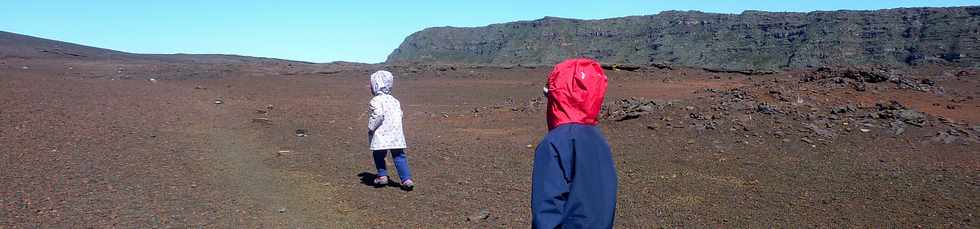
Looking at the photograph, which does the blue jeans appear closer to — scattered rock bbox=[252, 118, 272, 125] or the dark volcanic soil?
the dark volcanic soil

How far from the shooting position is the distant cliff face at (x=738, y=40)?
6500cm

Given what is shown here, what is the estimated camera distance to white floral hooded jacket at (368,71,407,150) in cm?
754

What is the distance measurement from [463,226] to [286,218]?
4.67ft

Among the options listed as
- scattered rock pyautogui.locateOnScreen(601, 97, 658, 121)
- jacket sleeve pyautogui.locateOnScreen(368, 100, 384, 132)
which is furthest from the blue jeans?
scattered rock pyautogui.locateOnScreen(601, 97, 658, 121)

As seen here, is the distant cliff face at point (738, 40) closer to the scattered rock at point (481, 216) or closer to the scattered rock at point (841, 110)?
the scattered rock at point (841, 110)

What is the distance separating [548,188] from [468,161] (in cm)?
677

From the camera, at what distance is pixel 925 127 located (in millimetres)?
11664

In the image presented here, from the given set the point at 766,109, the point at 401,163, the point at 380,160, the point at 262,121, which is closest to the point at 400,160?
the point at 401,163

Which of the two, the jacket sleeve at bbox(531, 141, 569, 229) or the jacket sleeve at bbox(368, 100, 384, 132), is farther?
the jacket sleeve at bbox(368, 100, 384, 132)

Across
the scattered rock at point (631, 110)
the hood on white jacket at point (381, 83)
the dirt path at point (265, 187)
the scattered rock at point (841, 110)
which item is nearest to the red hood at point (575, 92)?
the dirt path at point (265, 187)

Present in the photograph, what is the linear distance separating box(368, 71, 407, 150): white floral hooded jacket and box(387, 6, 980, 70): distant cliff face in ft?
134

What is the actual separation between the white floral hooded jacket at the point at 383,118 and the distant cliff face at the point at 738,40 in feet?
134

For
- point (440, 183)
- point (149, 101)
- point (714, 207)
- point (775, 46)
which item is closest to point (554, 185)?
point (714, 207)

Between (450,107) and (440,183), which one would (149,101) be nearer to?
(450,107)
